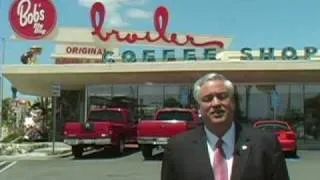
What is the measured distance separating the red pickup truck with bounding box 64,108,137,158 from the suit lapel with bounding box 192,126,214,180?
2144 centimetres

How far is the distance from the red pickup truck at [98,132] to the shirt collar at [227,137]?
70.5 feet

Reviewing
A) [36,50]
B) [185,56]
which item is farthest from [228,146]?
[36,50]

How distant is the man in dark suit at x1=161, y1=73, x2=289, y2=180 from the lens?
3971mm

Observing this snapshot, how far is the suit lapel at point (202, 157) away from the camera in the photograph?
3.96 metres

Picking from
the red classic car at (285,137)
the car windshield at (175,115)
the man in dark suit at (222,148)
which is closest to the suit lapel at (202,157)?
the man in dark suit at (222,148)

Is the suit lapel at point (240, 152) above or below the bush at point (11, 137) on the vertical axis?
above

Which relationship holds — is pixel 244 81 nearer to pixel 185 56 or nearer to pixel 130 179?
pixel 185 56

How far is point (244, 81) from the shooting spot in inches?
1395

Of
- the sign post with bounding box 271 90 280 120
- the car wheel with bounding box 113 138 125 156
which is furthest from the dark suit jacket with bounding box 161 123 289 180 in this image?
the sign post with bounding box 271 90 280 120

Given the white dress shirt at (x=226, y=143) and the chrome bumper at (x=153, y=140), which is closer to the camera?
the white dress shirt at (x=226, y=143)

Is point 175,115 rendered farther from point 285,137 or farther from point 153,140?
point 285,137

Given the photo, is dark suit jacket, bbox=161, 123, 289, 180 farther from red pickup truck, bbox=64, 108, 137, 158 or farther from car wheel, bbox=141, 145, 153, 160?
red pickup truck, bbox=64, 108, 137, 158

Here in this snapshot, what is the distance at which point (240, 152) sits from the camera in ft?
13.2

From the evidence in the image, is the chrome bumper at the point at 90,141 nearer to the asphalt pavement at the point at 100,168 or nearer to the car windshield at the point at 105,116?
the asphalt pavement at the point at 100,168
